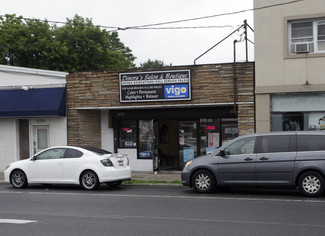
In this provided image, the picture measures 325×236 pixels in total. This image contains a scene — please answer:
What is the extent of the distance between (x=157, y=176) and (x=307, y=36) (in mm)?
7355

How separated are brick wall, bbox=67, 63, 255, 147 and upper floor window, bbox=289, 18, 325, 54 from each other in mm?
1672

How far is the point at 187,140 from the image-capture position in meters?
17.5

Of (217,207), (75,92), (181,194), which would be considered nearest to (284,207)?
(217,207)

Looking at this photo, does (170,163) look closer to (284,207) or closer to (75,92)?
(75,92)

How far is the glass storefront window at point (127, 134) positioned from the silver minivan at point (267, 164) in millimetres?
6772

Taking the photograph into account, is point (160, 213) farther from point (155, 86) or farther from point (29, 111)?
point (29, 111)

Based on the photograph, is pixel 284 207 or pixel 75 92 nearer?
pixel 284 207

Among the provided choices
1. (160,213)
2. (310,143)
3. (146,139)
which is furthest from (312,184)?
(146,139)

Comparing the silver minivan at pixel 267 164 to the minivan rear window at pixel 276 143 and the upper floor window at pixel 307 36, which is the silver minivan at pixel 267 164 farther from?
the upper floor window at pixel 307 36

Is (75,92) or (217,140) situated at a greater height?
(75,92)

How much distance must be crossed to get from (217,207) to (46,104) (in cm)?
1049

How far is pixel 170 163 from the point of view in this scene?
18172mm

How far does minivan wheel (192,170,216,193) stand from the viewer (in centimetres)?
1141

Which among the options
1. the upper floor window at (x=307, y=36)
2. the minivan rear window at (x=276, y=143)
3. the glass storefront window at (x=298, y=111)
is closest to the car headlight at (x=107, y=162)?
the minivan rear window at (x=276, y=143)
